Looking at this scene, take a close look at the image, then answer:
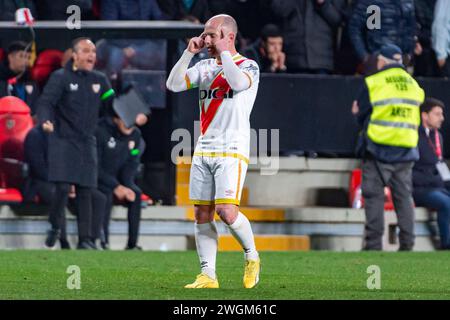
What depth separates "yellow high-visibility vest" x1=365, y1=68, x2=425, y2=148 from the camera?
18.5m

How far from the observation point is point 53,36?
786 inches

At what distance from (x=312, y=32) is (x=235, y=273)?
7161mm

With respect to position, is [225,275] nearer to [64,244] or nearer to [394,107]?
[64,244]

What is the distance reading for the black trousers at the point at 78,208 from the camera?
18.0m

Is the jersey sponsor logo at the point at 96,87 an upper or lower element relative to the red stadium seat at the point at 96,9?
lower

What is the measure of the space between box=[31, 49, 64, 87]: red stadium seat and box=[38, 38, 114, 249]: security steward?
4.79 feet

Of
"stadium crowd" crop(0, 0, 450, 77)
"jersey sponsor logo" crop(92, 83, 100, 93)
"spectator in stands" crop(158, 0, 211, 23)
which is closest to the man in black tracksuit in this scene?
"jersey sponsor logo" crop(92, 83, 100, 93)

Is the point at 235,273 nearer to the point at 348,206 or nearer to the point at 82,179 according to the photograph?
the point at 82,179

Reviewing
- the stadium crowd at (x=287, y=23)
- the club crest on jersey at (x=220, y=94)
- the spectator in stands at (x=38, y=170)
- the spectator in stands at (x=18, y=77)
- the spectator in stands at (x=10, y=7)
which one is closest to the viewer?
the club crest on jersey at (x=220, y=94)

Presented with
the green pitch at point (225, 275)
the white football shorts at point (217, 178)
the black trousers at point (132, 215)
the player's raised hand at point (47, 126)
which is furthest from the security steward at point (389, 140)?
the white football shorts at point (217, 178)

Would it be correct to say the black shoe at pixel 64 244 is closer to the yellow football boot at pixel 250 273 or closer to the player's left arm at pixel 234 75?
the yellow football boot at pixel 250 273

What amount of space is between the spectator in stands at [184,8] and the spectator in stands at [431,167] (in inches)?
118

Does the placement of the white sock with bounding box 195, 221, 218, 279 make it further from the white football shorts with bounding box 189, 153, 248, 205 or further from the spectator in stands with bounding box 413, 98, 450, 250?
the spectator in stands with bounding box 413, 98, 450, 250

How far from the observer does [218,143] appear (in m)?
11.6
